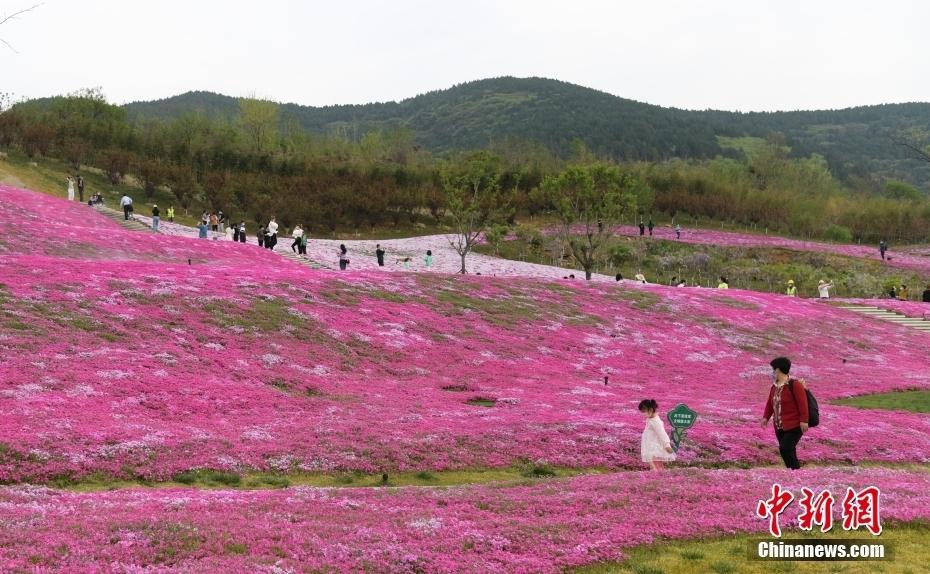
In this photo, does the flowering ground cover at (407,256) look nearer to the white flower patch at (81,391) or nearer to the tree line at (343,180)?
the tree line at (343,180)

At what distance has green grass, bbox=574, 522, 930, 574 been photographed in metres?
9.60

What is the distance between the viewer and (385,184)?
336 ft

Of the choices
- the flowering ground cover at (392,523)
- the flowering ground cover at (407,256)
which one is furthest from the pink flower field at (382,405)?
the flowering ground cover at (407,256)

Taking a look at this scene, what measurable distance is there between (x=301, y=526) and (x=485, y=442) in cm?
801

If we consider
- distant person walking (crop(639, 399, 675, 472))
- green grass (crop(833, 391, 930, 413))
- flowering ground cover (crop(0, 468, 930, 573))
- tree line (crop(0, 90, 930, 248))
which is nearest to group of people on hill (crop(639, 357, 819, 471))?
distant person walking (crop(639, 399, 675, 472))

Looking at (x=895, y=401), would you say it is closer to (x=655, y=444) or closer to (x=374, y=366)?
(x=655, y=444)

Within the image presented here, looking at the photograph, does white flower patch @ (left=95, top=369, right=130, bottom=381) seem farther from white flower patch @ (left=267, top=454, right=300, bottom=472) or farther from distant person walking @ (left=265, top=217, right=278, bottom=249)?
distant person walking @ (left=265, top=217, right=278, bottom=249)

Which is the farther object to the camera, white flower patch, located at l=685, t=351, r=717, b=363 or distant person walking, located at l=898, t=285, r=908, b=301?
distant person walking, located at l=898, t=285, r=908, b=301

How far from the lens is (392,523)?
35.3 ft

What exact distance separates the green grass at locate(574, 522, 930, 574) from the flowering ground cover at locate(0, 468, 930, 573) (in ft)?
0.72

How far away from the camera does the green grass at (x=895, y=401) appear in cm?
2575

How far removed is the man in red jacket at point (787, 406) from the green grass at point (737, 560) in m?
2.77

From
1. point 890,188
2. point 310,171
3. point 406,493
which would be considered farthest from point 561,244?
point 890,188

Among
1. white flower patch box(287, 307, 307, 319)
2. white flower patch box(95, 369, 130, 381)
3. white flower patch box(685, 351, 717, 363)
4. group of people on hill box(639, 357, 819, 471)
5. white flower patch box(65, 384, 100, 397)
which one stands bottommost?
white flower patch box(685, 351, 717, 363)
